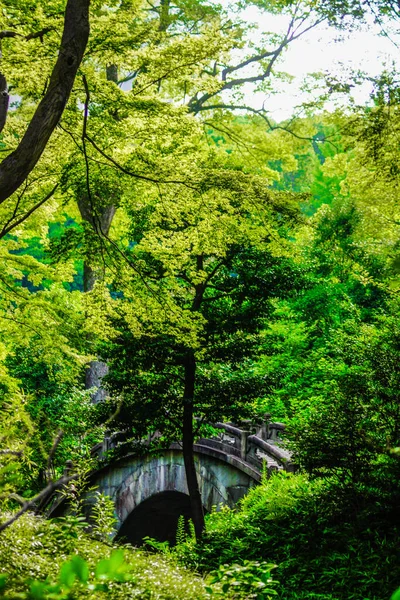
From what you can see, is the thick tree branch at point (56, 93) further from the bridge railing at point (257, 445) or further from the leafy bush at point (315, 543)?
the bridge railing at point (257, 445)

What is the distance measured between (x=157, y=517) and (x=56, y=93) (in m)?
16.1

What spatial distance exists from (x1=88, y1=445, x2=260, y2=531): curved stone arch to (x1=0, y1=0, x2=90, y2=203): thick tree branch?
8884 millimetres

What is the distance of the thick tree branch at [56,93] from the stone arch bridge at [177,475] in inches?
277

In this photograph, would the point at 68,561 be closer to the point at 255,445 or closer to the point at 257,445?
the point at 257,445

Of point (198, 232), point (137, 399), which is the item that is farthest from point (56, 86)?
point (137, 399)

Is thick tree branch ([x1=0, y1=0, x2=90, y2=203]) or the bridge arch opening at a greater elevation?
thick tree branch ([x1=0, y1=0, x2=90, y2=203])

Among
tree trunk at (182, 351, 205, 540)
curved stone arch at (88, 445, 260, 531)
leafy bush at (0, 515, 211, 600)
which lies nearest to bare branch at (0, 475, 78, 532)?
leafy bush at (0, 515, 211, 600)

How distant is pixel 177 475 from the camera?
15.5 meters

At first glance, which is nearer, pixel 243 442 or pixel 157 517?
pixel 243 442

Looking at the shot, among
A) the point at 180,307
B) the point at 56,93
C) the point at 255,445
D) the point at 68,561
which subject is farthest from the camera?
the point at 255,445

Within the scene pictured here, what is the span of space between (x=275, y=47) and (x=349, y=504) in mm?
14772

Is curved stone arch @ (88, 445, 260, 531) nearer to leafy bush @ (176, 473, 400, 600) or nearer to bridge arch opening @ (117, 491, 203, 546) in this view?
bridge arch opening @ (117, 491, 203, 546)

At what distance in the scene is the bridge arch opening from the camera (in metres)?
16.7

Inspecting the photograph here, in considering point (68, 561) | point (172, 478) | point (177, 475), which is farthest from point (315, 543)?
point (172, 478)
